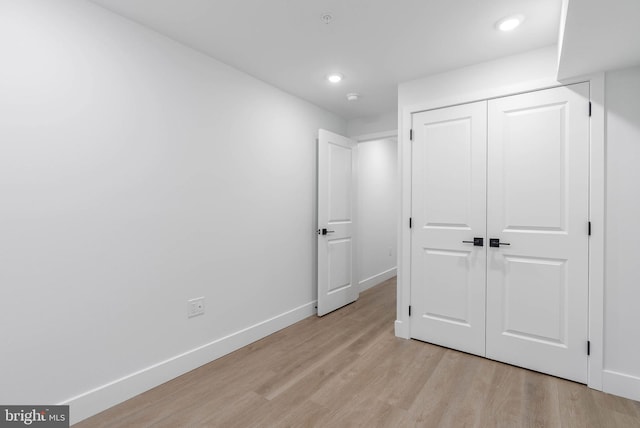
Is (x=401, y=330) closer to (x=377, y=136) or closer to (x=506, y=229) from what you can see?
(x=506, y=229)

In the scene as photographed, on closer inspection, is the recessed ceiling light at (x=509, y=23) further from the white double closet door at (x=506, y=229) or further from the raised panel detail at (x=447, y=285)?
the raised panel detail at (x=447, y=285)

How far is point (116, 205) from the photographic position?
192 cm

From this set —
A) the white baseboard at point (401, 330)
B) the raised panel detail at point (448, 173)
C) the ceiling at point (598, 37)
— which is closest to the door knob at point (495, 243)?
the raised panel detail at point (448, 173)

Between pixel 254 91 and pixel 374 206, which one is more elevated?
pixel 254 91

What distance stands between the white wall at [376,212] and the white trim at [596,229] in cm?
259

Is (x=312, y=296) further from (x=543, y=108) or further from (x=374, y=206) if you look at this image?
(x=543, y=108)

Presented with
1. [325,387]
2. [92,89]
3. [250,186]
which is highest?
[92,89]

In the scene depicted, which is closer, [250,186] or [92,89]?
[92,89]

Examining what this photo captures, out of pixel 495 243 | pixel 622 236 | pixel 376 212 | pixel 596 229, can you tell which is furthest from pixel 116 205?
pixel 376 212

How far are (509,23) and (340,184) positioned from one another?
2237mm

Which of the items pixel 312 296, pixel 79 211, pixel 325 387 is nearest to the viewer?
pixel 79 211

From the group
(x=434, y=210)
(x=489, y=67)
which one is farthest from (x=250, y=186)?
(x=489, y=67)

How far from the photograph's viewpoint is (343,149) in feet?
12.5

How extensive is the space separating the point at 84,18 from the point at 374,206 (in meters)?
4.03
